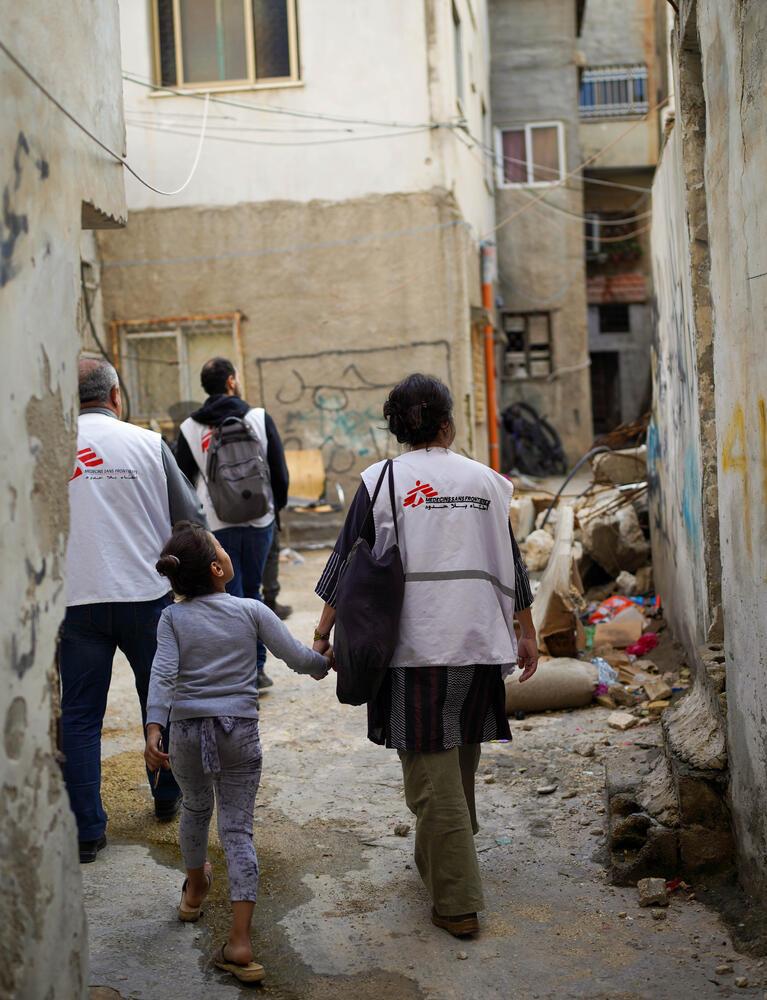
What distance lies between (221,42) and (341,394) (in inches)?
182

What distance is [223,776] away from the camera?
3.14 meters

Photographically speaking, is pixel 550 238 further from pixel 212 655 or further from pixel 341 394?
pixel 212 655

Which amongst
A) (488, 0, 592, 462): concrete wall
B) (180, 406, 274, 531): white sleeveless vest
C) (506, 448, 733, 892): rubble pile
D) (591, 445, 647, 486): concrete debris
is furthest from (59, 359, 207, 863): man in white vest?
(488, 0, 592, 462): concrete wall

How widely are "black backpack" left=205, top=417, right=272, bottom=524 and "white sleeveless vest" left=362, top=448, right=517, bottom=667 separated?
7.62 feet

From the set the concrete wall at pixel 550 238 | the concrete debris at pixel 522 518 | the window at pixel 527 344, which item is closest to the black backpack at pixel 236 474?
the concrete debris at pixel 522 518

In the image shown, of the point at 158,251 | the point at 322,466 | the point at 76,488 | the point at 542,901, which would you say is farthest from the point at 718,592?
the point at 158,251

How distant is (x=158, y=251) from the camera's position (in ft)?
41.5

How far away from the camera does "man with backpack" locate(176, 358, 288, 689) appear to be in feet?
18.4

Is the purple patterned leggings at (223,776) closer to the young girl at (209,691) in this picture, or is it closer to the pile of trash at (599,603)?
the young girl at (209,691)

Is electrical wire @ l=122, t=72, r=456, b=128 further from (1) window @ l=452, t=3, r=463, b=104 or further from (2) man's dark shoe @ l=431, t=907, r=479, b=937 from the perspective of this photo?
(2) man's dark shoe @ l=431, t=907, r=479, b=937

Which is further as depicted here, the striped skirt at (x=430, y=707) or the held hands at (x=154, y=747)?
the striped skirt at (x=430, y=707)

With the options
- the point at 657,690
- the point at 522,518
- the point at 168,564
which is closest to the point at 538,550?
the point at 522,518

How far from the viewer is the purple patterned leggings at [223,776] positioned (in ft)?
10.1

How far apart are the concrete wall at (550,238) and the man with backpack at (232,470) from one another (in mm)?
15399
